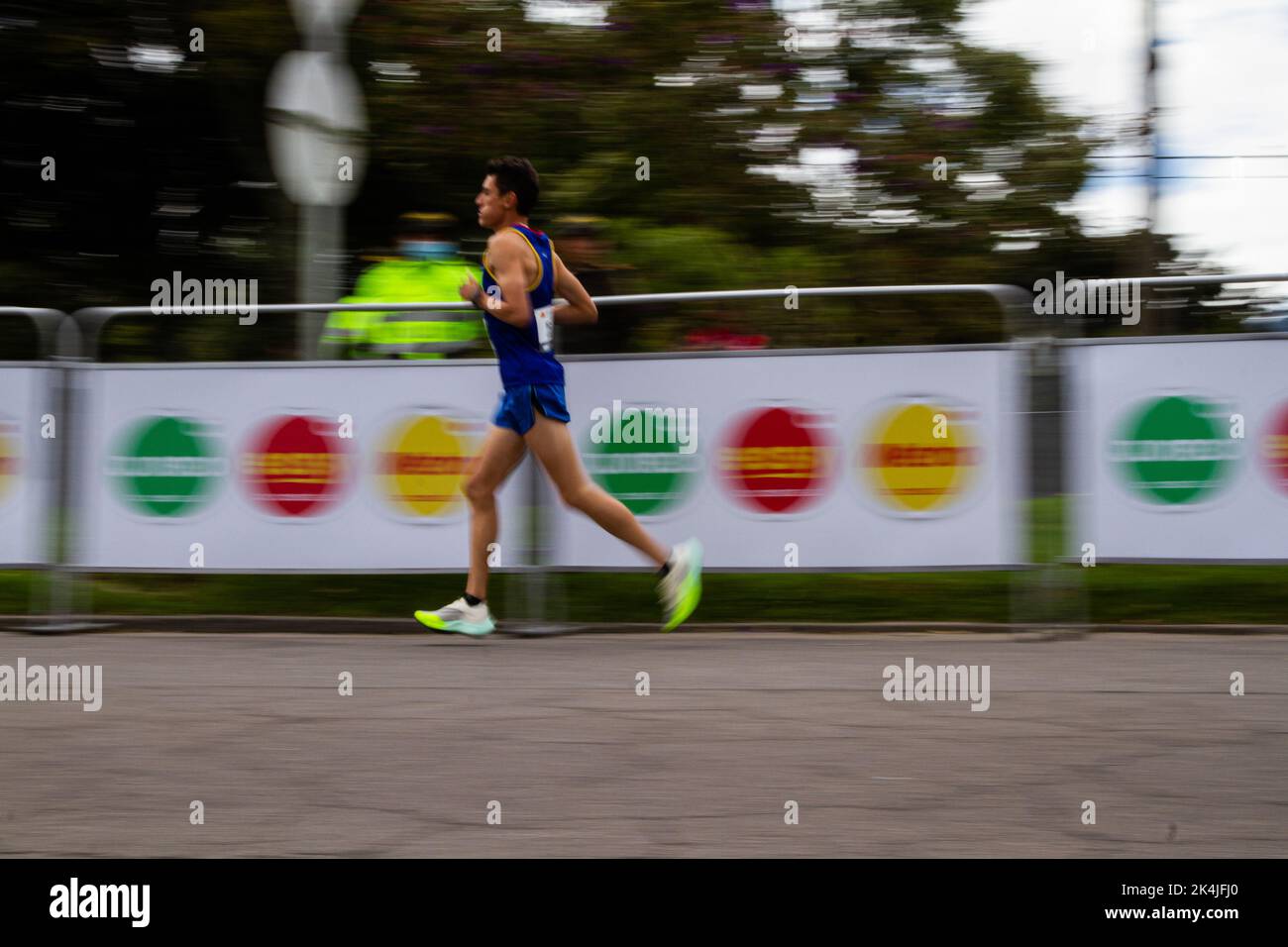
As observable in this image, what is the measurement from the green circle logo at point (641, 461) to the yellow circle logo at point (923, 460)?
855 millimetres

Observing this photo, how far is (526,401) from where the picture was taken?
6.93 m

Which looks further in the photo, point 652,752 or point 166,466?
point 166,466

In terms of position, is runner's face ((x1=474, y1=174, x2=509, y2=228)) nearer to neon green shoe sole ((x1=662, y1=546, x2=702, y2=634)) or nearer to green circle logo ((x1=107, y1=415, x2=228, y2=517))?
neon green shoe sole ((x1=662, y1=546, x2=702, y2=634))

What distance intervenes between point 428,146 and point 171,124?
3470 millimetres

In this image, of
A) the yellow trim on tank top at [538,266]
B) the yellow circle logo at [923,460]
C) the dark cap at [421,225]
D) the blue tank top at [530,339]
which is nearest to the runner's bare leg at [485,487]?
the blue tank top at [530,339]

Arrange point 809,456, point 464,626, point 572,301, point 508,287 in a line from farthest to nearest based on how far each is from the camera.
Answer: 1. point 809,456
2. point 572,301
3. point 464,626
4. point 508,287

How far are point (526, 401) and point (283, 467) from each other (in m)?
1.45

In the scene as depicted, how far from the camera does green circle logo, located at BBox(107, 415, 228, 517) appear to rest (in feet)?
25.3

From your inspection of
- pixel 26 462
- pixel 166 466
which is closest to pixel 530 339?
pixel 166 466

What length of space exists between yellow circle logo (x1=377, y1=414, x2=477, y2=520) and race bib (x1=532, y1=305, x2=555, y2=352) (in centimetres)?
76

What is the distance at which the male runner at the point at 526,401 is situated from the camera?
22.6 feet

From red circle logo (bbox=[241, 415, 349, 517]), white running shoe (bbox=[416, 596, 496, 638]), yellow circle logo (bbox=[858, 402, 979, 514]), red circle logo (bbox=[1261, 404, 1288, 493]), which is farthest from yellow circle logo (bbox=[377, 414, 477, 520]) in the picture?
red circle logo (bbox=[1261, 404, 1288, 493])

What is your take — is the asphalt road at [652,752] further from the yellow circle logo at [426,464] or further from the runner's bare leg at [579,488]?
the yellow circle logo at [426,464]

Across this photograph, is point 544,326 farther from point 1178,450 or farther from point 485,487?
point 1178,450
